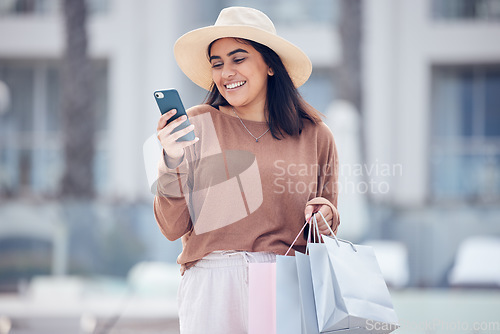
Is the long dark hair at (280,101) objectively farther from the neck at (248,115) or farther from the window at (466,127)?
the window at (466,127)

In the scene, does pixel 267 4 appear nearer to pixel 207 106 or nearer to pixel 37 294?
pixel 37 294

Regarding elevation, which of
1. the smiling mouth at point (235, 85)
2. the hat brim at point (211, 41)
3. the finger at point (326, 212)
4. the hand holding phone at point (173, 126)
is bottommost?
the finger at point (326, 212)

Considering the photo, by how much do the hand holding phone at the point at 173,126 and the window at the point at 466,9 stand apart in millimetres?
10261

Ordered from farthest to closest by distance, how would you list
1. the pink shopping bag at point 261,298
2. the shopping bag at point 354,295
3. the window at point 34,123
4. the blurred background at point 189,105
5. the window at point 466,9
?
the window at point 34,123 → the window at point 466,9 → the blurred background at point 189,105 → the pink shopping bag at point 261,298 → the shopping bag at point 354,295

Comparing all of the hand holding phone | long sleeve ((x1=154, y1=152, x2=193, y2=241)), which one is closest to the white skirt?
long sleeve ((x1=154, y1=152, x2=193, y2=241))

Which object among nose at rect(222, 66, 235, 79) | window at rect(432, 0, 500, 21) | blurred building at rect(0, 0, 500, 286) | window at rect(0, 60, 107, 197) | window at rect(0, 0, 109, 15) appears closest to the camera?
nose at rect(222, 66, 235, 79)

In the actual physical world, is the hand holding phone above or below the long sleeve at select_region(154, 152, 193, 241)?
above

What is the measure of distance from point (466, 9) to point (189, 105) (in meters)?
5.12

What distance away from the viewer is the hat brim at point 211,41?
6.50 ft

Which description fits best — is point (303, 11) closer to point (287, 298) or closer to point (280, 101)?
point (280, 101)

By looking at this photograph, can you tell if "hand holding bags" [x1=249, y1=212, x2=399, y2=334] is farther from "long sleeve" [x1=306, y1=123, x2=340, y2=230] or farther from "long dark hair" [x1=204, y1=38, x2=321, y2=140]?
"long dark hair" [x1=204, y1=38, x2=321, y2=140]

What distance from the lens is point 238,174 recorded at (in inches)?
75.7

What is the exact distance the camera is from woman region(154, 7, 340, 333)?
188 cm

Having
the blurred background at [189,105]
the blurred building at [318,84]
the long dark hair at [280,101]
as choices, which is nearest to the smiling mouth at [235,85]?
the long dark hair at [280,101]
